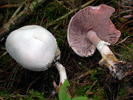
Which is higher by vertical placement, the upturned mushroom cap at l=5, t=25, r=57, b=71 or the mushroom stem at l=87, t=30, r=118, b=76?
the upturned mushroom cap at l=5, t=25, r=57, b=71

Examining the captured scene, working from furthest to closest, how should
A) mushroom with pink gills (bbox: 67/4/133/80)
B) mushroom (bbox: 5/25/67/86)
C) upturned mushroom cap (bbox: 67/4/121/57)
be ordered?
upturned mushroom cap (bbox: 67/4/121/57) < mushroom with pink gills (bbox: 67/4/133/80) < mushroom (bbox: 5/25/67/86)

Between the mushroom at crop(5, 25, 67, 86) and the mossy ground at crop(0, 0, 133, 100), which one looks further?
the mossy ground at crop(0, 0, 133, 100)

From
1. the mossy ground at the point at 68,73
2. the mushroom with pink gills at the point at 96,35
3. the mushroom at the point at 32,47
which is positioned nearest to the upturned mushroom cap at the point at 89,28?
the mushroom with pink gills at the point at 96,35

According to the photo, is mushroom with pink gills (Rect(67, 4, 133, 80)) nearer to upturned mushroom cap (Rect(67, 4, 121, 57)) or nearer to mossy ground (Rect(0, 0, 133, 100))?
upturned mushroom cap (Rect(67, 4, 121, 57))

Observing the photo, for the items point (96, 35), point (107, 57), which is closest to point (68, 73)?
point (107, 57)

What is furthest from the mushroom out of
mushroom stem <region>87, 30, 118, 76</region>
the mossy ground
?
mushroom stem <region>87, 30, 118, 76</region>

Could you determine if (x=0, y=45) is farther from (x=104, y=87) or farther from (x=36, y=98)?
(x=104, y=87)
